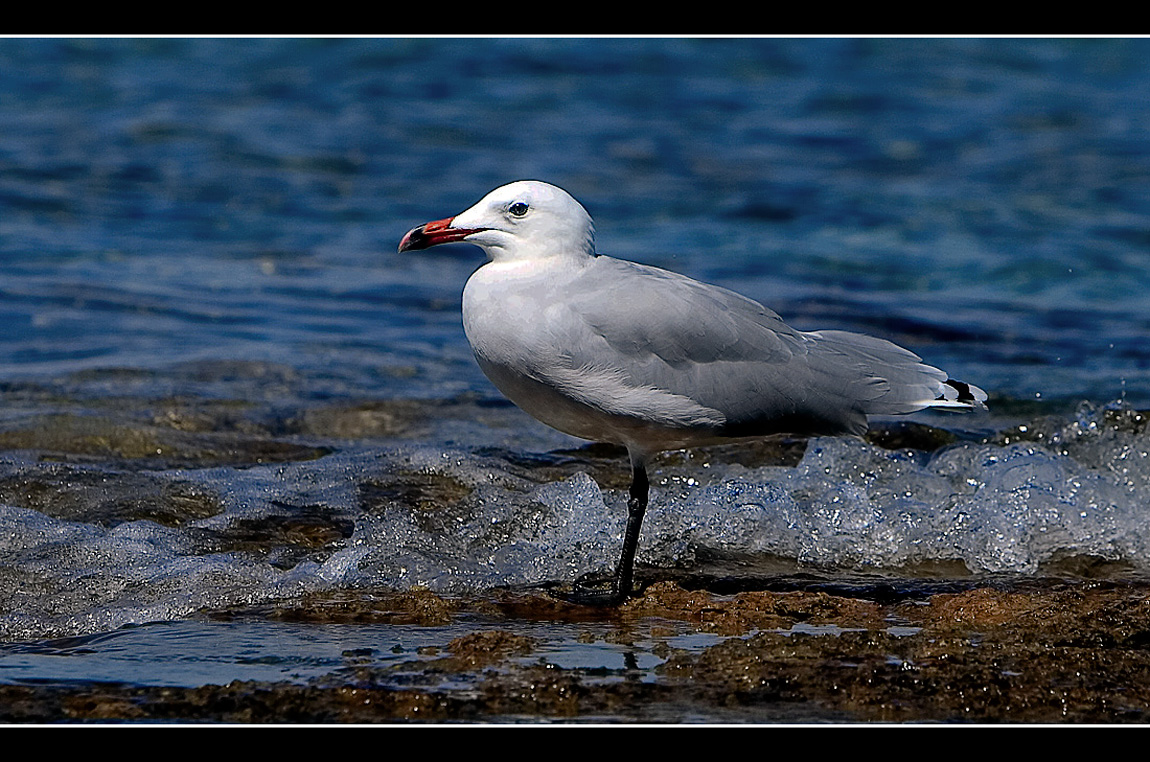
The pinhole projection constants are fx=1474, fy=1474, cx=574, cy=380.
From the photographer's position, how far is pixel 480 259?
11430 millimetres

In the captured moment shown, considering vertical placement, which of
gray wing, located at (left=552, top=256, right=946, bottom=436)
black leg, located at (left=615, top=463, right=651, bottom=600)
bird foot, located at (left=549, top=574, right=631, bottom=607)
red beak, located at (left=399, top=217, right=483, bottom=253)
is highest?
red beak, located at (left=399, top=217, right=483, bottom=253)

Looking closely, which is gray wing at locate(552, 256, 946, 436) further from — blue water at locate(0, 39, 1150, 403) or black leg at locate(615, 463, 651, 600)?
blue water at locate(0, 39, 1150, 403)

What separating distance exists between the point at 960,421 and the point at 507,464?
2.39 m

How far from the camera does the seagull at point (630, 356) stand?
4652mm

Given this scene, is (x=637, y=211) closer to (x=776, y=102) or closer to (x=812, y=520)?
(x=776, y=102)

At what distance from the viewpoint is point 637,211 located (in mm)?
12602

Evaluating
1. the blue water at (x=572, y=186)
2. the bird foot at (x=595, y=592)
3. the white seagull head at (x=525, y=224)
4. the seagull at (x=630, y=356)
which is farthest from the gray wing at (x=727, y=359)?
the blue water at (x=572, y=186)

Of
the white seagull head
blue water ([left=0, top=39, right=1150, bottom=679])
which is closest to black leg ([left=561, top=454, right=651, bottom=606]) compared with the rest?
blue water ([left=0, top=39, right=1150, bottom=679])

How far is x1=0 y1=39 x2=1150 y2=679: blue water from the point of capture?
543 cm

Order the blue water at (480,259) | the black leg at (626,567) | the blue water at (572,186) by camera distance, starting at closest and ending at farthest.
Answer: the black leg at (626,567)
the blue water at (480,259)
the blue water at (572,186)

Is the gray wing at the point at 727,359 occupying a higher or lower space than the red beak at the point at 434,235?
lower

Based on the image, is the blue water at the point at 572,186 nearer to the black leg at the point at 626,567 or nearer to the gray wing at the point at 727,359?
the black leg at the point at 626,567

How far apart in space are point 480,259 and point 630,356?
269 inches

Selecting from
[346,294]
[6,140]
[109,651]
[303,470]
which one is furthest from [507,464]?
[6,140]
